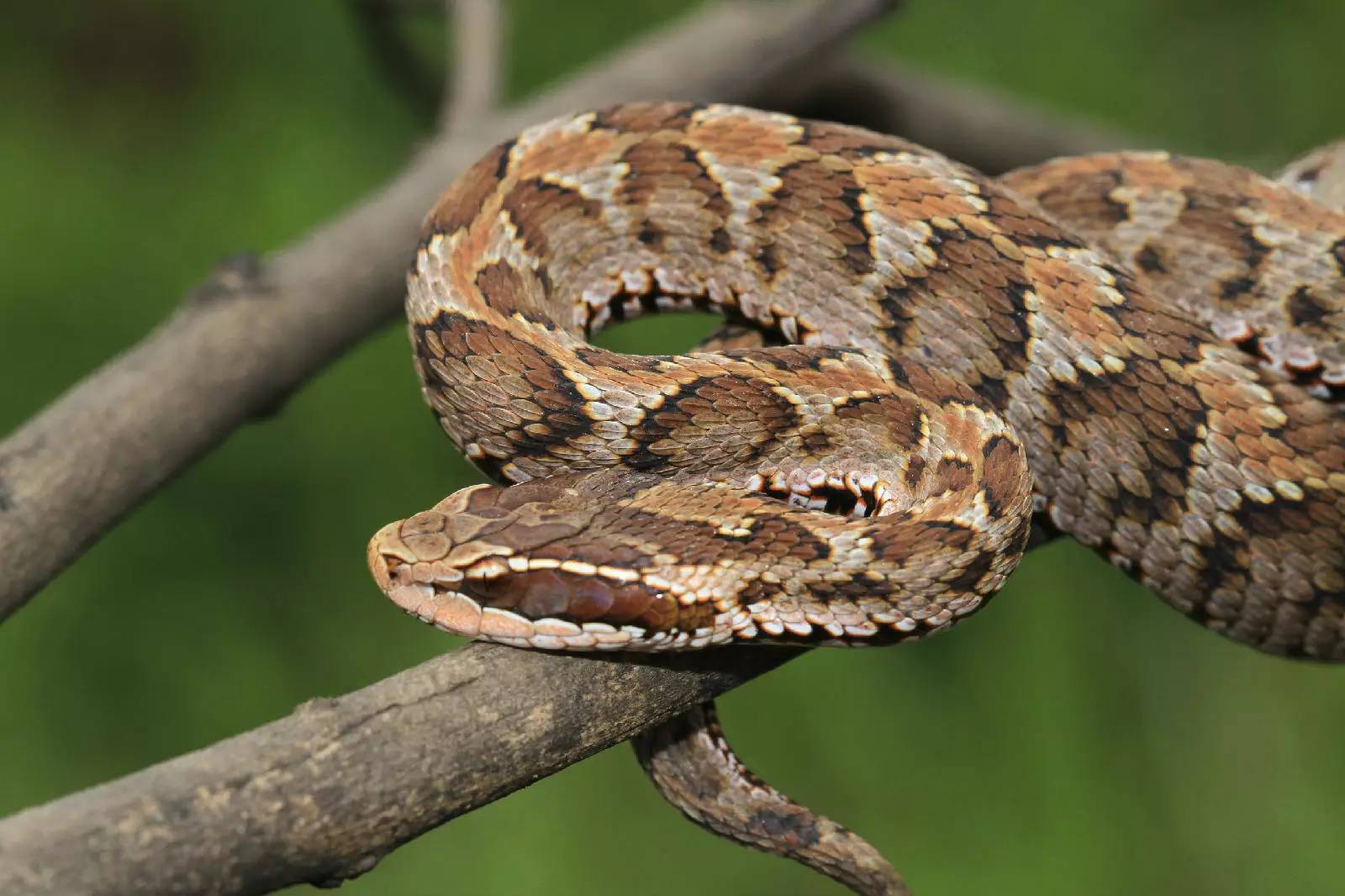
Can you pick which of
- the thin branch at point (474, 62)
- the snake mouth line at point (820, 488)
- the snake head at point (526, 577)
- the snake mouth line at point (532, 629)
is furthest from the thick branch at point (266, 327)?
the snake mouth line at point (820, 488)

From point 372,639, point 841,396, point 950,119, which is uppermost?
point 841,396

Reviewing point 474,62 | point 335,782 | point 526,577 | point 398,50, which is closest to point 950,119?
point 474,62

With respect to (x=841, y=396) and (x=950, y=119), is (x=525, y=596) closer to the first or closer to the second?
(x=841, y=396)

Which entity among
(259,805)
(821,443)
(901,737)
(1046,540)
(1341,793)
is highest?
(259,805)

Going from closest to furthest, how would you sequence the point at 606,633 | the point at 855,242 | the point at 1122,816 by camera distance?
the point at 606,633, the point at 855,242, the point at 1122,816

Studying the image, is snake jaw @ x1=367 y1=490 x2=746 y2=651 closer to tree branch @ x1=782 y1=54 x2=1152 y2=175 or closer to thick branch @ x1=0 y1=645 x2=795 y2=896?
thick branch @ x1=0 y1=645 x2=795 y2=896

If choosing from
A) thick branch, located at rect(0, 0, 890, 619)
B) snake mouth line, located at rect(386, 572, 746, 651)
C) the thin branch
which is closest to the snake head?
snake mouth line, located at rect(386, 572, 746, 651)

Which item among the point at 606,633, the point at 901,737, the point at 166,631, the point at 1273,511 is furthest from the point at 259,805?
the point at 901,737

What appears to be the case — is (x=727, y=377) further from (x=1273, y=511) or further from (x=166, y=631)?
(x=166, y=631)
